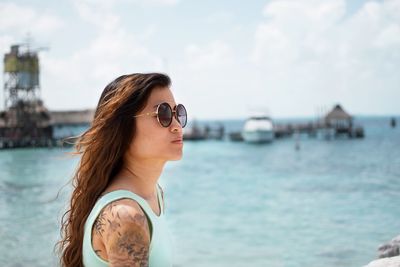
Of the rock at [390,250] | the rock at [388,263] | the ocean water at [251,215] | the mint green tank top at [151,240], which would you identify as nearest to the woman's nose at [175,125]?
the mint green tank top at [151,240]

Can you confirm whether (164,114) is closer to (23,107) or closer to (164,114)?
(164,114)

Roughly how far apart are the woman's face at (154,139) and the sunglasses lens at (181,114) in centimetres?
6

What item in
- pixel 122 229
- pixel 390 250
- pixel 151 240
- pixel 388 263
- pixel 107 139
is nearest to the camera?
pixel 122 229

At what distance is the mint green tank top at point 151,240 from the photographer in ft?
Answer: 5.32

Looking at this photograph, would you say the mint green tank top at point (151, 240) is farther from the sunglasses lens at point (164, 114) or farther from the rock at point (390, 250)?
the rock at point (390, 250)

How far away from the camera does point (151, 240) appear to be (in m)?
1.65

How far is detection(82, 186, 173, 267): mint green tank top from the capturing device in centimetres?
162

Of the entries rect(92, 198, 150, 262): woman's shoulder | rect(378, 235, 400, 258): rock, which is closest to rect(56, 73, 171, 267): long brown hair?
rect(92, 198, 150, 262): woman's shoulder

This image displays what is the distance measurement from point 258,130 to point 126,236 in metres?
79.0

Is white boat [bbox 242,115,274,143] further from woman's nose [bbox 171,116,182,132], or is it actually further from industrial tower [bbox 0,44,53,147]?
woman's nose [bbox 171,116,182,132]

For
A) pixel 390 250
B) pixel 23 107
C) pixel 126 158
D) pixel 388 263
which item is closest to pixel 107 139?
pixel 126 158

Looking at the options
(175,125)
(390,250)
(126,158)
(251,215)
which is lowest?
(251,215)

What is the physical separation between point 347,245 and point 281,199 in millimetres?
10774

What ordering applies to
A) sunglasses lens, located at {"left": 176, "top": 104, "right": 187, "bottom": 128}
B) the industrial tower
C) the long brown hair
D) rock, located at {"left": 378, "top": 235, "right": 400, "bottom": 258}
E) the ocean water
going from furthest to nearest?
the industrial tower → the ocean water → rock, located at {"left": 378, "top": 235, "right": 400, "bottom": 258} → sunglasses lens, located at {"left": 176, "top": 104, "right": 187, "bottom": 128} → the long brown hair
